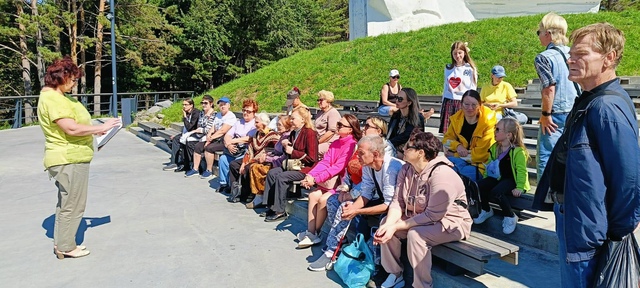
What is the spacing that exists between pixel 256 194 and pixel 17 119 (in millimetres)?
13854

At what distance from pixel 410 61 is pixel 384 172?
10.5 meters

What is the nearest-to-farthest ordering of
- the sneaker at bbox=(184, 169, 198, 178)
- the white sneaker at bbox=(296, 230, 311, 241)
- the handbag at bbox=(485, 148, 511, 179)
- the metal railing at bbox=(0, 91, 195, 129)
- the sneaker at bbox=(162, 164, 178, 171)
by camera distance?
the handbag at bbox=(485, 148, 511, 179)
the white sneaker at bbox=(296, 230, 311, 241)
the sneaker at bbox=(184, 169, 198, 178)
the sneaker at bbox=(162, 164, 178, 171)
the metal railing at bbox=(0, 91, 195, 129)

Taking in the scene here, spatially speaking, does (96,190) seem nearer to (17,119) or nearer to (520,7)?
(17,119)

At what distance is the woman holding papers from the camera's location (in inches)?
167

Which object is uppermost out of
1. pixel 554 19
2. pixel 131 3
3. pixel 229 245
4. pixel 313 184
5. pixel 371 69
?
pixel 131 3

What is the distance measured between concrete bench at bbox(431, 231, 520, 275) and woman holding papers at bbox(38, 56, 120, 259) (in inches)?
129

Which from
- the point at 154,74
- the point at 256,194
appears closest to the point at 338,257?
the point at 256,194

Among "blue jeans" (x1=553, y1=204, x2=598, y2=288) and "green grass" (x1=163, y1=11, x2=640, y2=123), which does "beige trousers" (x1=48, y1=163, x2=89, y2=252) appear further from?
"green grass" (x1=163, y1=11, x2=640, y2=123)

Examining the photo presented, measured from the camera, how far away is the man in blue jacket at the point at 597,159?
1.92 metres

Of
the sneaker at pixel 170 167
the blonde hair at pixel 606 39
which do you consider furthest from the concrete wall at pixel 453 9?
the blonde hair at pixel 606 39

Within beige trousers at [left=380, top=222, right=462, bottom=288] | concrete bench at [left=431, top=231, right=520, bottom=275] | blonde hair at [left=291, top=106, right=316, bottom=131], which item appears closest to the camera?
concrete bench at [left=431, top=231, right=520, bottom=275]

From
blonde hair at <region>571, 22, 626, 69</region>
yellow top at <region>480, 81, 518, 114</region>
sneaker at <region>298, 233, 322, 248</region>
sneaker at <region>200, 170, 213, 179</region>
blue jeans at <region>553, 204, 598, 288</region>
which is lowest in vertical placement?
sneaker at <region>298, 233, 322, 248</region>

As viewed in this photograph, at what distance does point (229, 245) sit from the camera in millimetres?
4816

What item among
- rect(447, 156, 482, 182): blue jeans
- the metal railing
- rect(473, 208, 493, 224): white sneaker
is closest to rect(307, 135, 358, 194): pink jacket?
rect(447, 156, 482, 182): blue jeans
